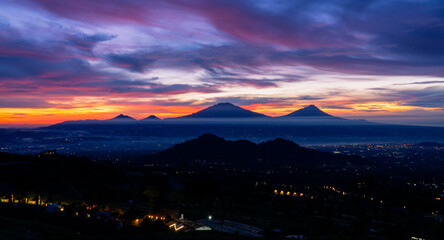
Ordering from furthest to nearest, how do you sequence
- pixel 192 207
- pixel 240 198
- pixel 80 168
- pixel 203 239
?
pixel 80 168 → pixel 240 198 → pixel 192 207 → pixel 203 239

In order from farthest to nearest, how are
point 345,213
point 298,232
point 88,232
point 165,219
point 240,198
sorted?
point 240,198
point 345,213
point 165,219
point 298,232
point 88,232

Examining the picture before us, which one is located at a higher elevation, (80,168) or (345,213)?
(80,168)

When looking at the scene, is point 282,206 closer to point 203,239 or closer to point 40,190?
point 203,239

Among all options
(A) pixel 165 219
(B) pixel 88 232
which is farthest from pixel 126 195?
(B) pixel 88 232

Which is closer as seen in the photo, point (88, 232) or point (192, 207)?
point (88, 232)

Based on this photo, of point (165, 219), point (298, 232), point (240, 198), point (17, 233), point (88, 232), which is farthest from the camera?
point (240, 198)

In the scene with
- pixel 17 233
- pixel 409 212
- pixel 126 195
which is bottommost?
pixel 409 212

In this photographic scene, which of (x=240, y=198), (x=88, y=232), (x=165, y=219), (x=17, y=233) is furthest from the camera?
(x=240, y=198)

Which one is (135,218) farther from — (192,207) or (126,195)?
(126,195)

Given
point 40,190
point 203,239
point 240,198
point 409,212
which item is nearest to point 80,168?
point 40,190
